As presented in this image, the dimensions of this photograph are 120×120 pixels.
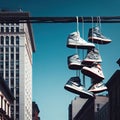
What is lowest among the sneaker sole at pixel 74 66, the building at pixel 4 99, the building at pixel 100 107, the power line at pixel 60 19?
the building at pixel 100 107

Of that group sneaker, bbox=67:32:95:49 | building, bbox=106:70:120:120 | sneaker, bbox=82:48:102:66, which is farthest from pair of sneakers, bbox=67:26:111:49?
building, bbox=106:70:120:120

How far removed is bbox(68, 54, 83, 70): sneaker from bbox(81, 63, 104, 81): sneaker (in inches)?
8.8

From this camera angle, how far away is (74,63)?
10867mm

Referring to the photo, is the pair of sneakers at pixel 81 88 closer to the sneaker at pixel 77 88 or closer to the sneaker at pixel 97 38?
the sneaker at pixel 77 88

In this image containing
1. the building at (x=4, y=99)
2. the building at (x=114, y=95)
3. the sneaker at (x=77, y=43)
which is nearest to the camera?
the sneaker at (x=77, y=43)

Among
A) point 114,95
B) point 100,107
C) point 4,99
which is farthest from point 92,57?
point 100,107

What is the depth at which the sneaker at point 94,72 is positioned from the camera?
10688mm

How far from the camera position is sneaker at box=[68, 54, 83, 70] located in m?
10.9

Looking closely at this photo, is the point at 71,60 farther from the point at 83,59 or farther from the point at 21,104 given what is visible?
the point at 21,104

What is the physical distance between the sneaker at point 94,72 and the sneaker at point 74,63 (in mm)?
224

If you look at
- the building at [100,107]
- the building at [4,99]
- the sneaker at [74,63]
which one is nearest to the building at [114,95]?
the building at [100,107]

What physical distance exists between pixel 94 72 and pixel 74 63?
0.43m

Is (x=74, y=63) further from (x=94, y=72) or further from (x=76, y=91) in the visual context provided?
(x=76, y=91)

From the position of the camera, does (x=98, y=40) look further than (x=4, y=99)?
No
